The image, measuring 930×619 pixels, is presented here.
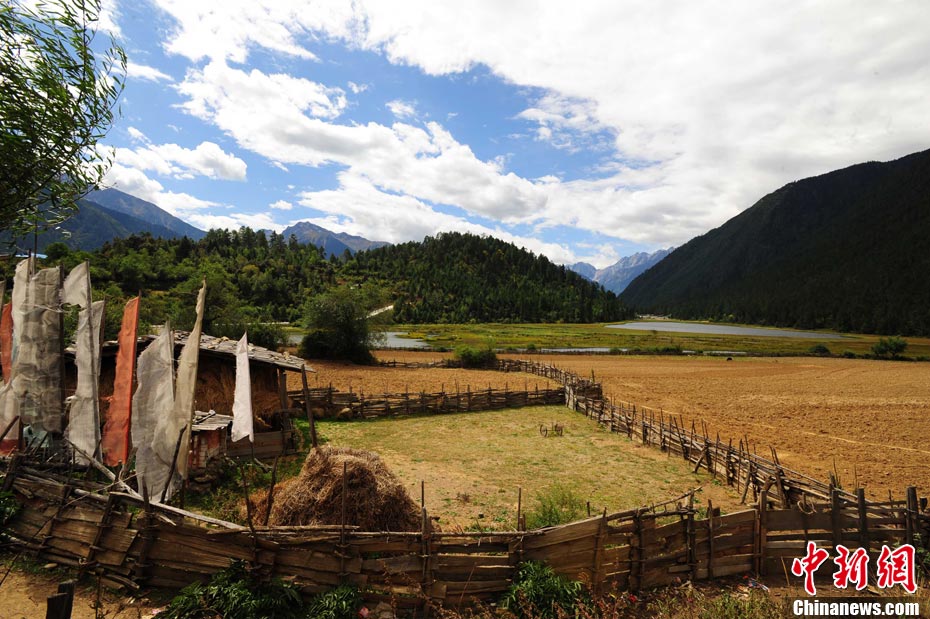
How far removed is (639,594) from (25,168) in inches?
489

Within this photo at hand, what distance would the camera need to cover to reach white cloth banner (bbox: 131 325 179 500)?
7746mm

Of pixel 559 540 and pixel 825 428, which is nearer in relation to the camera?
pixel 559 540

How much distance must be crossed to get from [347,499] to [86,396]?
5.51m

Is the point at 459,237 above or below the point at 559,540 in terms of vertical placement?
above

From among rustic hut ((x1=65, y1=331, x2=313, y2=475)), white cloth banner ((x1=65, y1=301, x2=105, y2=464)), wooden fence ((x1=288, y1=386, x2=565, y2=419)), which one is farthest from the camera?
wooden fence ((x1=288, y1=386, x2=565, y2=419))

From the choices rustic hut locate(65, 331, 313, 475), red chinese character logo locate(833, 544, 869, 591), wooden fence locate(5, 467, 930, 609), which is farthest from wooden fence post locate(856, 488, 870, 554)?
rustic hut locate(65, 331, 313, 475)

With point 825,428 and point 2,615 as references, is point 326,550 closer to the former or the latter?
point 2,615

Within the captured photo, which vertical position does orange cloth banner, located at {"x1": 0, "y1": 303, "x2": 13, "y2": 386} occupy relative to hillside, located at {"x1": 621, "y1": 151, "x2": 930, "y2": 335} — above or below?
below

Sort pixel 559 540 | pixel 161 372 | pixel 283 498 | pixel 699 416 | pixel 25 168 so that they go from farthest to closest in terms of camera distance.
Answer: pixel 699 416
pixel 283 498
pixel 161 372
pixel 559 540
pixel 25 168

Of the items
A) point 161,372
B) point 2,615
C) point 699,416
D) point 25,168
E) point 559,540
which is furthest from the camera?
point 699,416

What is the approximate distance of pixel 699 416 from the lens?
77.0 feet

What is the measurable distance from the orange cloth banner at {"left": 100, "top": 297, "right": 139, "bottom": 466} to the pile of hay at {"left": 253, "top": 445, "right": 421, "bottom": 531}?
2.87m

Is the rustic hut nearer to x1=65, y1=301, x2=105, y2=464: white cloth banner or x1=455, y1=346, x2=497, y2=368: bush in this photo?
x1=65, y1=301, x2=105, y2=464: white cloth banner

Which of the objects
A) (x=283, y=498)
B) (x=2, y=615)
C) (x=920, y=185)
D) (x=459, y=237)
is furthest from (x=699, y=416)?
(x=920, y=185)
